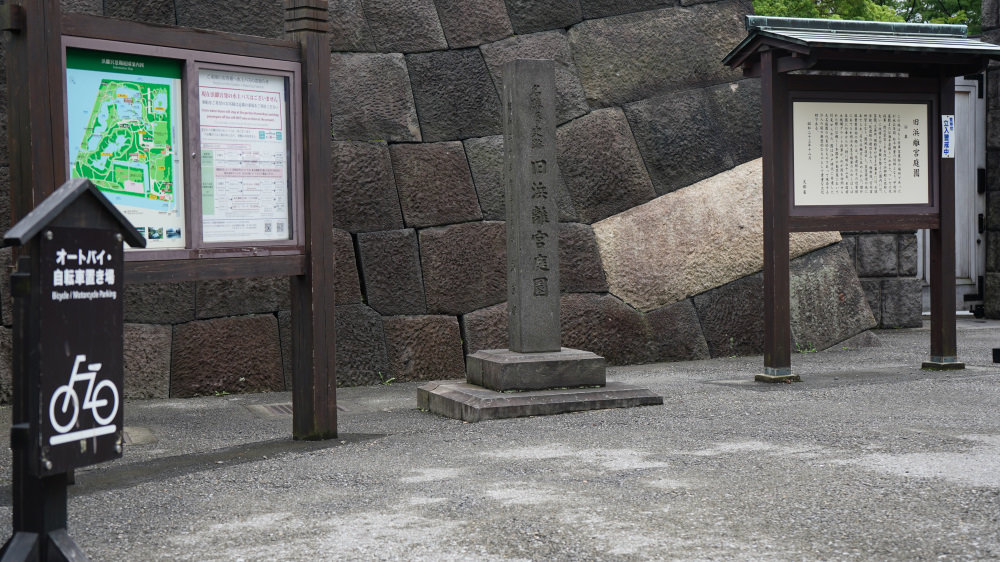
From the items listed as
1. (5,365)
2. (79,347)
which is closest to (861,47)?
(79,347)

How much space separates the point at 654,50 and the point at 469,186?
7.26 feet

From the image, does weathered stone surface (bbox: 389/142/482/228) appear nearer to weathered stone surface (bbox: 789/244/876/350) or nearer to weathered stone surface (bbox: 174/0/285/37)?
weathered stone surface (bbox: 174/0/285/37)

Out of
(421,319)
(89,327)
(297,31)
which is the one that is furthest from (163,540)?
(421,319)


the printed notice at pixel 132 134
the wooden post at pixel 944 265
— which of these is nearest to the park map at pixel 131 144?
the printed notice at pixel 132 134

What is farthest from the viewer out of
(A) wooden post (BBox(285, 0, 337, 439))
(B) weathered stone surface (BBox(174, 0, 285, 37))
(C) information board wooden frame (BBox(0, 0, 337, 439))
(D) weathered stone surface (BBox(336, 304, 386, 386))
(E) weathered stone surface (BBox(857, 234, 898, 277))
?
(E) weathered stone surface (BBox(857, 234, 898, 277))

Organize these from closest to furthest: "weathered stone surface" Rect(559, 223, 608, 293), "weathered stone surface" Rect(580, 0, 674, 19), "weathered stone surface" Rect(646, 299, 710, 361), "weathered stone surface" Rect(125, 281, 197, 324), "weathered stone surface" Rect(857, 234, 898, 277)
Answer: "weathered stone surface" Rect(125, 281, 197, 324)
"weathered stone surface" Rect(559, 223, 608, 293)
"weathered stone surface" Rect(646, 299, 710, 361)
"weathered stone surface" Rect(580, 0, 674, 19)
"weathered stone surface" Rect(857, 234, 898, 277)

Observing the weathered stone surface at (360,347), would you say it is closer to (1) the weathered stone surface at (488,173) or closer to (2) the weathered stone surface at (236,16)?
(1) the weathered stone surface at (488,173)

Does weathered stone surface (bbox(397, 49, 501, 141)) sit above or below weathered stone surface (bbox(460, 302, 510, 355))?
above

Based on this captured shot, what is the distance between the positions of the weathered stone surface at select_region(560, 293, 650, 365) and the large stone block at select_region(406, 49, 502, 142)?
5.10ft

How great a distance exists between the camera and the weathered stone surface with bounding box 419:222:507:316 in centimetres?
809

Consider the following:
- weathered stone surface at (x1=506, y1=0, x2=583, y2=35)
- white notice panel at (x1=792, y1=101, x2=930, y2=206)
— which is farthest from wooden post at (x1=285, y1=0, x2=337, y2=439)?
weathered stone surface at (x1=506, y1=0, x2=583, y2=35)

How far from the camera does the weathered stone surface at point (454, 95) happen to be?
8.30 m

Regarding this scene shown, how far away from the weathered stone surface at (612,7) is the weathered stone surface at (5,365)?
5.22m

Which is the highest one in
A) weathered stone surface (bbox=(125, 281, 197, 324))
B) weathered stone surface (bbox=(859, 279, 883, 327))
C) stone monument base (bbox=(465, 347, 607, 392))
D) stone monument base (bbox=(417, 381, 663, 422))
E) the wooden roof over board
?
the wooden roof over board
